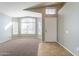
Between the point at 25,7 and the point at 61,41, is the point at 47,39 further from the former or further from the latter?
the point at 25,7

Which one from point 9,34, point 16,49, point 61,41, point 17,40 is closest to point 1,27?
point 9,34

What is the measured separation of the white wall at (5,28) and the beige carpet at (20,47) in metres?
0.44

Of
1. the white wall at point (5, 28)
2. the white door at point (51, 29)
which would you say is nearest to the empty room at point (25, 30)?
the white wall at point (5, 28)

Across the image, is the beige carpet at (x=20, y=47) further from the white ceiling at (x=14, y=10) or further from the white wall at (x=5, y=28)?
the white ceiling at (x=14, y=10)

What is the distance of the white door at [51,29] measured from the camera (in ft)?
23.1

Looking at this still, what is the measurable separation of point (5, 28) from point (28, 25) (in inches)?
36.8

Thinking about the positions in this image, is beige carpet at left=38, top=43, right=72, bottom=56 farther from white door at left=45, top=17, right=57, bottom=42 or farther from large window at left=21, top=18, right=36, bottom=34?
white door at left=45, top=17, right=57, bottom=42

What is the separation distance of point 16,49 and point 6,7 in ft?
4.89

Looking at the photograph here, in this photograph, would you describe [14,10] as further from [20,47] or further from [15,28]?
[20,47]

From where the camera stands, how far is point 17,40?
544cm

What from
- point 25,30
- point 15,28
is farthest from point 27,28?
point 15,28

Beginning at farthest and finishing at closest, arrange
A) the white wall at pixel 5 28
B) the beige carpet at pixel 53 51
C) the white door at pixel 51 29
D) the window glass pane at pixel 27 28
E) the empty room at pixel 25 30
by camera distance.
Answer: the white door at pixel 51 29 < the white wall at pixel 5 28 < the window glass pane at pixel 27 28 < the empty room at pixel 25 30 < the beige carpet at pixel 53 51

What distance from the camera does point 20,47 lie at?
17.3 feet

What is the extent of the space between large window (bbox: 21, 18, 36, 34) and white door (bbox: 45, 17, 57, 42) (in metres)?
1.76
